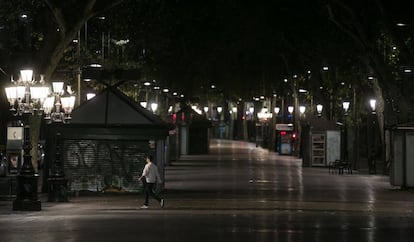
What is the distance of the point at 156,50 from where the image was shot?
5434 cm

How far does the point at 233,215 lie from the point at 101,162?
1080 centimetres

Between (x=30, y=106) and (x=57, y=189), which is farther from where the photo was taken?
(x=57, y=189)

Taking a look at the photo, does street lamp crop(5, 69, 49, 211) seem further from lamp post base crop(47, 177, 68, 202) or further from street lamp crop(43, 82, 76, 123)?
lamp post base crop(47, 177, 68, 202)

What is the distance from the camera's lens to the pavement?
888 inches

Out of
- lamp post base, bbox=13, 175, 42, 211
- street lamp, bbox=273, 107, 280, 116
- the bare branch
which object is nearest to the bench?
the bare branch

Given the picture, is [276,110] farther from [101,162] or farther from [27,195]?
[27,195]

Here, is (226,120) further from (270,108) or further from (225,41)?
(225,41)

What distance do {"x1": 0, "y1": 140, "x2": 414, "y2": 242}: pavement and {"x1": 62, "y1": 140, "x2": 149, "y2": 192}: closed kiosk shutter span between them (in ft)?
2.00

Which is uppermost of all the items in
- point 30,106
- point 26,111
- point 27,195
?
point 30,106

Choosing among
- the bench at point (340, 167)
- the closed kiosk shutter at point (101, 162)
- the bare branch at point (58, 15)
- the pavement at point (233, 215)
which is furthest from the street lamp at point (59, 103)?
the bench at point (340, 167)

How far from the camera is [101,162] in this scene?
3803 centimetres

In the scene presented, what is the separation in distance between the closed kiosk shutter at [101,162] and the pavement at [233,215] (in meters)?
0.61

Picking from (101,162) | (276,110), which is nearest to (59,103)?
(101,162)

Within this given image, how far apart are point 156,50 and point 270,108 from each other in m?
55.4
